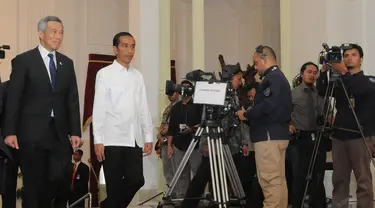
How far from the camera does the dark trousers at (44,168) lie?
3352mm

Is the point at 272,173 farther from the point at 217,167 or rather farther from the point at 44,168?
the point at 44,168

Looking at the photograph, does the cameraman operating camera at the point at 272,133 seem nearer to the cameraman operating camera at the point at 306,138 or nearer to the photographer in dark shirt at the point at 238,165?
the photographer in dark shirt at the point at 238,165

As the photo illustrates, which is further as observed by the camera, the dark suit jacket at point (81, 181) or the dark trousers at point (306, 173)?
the dark suit jacket at point (81, 181)

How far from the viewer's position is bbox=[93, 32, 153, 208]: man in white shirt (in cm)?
374

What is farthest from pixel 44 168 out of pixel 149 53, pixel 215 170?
pixel 149 53

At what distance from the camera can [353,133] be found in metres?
4.41

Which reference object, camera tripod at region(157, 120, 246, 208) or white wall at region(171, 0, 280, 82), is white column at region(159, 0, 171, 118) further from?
camera tripod at region(157, 120, 246, 208)

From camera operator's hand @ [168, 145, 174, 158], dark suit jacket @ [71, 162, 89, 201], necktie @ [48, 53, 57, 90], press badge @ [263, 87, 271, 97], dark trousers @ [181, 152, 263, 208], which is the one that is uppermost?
necktie @ [48, 53, 57, 90]

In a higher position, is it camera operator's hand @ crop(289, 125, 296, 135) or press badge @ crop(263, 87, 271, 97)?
press badge @ crop(263, 87, 271, 97)

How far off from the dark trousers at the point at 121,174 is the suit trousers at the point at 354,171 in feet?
5.72

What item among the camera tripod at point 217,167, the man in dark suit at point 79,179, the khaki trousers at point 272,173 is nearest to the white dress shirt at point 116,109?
the camera tripod at point 217,167

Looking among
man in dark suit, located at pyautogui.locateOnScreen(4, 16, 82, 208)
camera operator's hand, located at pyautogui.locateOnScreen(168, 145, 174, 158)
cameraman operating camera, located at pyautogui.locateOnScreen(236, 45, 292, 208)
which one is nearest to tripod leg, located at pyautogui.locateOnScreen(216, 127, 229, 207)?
cameraman operating camera, located at pyautogui.locateOnScreen(236, 45, 292, 208)

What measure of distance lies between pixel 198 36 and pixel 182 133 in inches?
66.4

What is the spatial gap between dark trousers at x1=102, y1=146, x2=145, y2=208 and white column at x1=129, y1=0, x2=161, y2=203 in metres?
2.46
